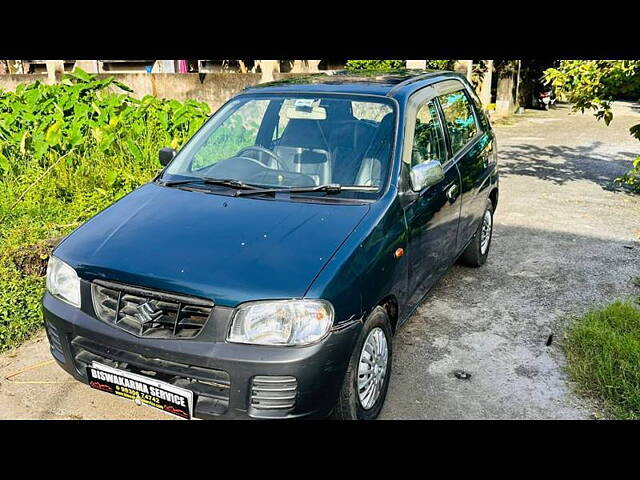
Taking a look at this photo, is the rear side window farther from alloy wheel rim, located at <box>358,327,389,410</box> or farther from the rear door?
alloy wheel rim, located at <box>358,327,389,410</box>

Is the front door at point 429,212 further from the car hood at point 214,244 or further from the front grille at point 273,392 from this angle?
the front grille at point 273,392

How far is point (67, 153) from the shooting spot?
6.78 meters

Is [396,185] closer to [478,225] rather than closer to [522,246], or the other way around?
[478,225]

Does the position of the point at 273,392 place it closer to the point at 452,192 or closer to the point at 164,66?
the point at 452,192

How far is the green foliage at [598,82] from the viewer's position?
21.9ft

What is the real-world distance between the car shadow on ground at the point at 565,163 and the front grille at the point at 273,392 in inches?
286

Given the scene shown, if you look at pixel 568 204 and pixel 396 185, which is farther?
pixel 568 204

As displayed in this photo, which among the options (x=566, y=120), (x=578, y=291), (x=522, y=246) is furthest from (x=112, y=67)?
(x=578, y=291)

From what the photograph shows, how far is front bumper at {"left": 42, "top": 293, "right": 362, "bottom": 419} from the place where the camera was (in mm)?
2498

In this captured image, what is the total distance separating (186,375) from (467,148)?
9.95 feet

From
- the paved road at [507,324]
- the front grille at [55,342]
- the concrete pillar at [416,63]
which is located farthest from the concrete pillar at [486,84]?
the front grille at [55,342]

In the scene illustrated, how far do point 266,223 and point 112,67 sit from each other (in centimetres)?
1415

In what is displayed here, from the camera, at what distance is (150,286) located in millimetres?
2633

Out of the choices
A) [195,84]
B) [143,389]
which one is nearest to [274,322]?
[143,389]
